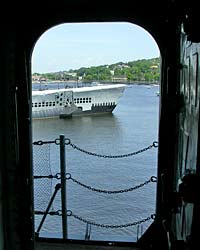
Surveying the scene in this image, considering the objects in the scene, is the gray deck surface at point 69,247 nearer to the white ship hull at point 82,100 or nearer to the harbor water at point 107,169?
the harbor water at point 107,169

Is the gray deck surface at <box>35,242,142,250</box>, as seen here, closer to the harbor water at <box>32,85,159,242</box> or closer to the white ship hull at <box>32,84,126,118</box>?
the harbor water at <box>32,85,159,242</box>

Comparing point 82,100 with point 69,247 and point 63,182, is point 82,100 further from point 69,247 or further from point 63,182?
point 69,247

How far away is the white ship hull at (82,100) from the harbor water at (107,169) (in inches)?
9.5

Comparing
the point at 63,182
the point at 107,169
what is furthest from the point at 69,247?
the point at 107,169

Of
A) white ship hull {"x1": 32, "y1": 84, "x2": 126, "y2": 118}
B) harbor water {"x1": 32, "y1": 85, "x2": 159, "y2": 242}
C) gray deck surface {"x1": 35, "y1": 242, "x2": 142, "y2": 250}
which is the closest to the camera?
gray deck surface {"x1": 35, "y1": 242, "x2": 142, "y2": 250}

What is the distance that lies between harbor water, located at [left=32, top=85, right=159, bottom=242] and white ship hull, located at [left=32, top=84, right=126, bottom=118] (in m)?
0.24

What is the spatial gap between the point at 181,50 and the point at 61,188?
62.1 inches

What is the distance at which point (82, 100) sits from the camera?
1104cm

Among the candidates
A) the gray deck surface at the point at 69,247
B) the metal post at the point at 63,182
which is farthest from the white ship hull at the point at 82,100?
the gray deck surface at the point at 69,247

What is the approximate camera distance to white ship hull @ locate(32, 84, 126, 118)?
1062cm

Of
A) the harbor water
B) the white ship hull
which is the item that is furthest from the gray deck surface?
the white ship hull

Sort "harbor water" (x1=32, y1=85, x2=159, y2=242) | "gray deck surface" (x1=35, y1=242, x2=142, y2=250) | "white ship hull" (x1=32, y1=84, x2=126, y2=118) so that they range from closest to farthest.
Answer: "gray deck surface" (x1=35, y1=242, x2=142, y2=250)
"harbor water" (x1=32, y1=85, x2=159, y2=242)
"white ship hull" (x1=32, y1=84, x2=126, y2=118)

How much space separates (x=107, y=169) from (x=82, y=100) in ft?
14.5

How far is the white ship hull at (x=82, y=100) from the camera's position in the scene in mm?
10625
